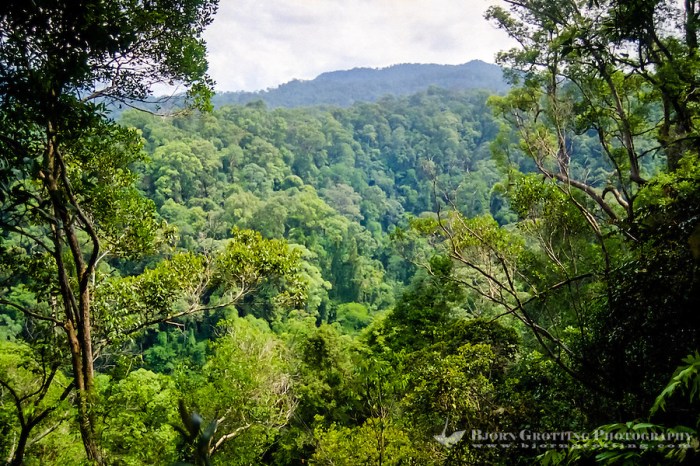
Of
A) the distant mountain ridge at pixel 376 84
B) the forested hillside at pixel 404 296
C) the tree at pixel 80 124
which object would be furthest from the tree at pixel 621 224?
the distant mountain ridge at pixel 376 84

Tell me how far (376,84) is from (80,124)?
162426 mm

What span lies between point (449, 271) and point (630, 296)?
32.7 feet

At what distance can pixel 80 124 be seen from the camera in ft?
10.2

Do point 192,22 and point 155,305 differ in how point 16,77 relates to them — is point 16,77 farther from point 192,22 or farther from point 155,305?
point 155,305

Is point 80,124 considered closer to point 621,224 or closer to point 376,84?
point 621,224

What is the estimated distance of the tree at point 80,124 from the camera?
2.57 metres

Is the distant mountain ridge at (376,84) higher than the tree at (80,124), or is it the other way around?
the distant mountain ridge at (376,84)

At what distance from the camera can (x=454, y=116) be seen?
68938 mm

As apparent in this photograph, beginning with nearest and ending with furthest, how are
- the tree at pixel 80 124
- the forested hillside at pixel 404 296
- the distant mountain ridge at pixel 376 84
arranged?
1. the tree at pixel 80 124
2. the forested hillside at pixel 404 296
3. the distant mountain ridge at pixel 376 84

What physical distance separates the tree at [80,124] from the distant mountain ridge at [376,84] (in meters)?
125

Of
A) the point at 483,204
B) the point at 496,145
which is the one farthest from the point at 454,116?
the point at 496,145

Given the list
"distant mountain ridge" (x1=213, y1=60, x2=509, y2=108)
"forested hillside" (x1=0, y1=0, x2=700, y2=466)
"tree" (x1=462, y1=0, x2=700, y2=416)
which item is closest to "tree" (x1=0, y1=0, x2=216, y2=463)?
"forested hillside" (x1=0, y1=0, x2=700, y2=466)

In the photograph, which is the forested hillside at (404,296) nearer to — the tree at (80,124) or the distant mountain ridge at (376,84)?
the tree at (80,124)

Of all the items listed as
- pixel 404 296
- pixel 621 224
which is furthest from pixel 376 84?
pixel 621 224
